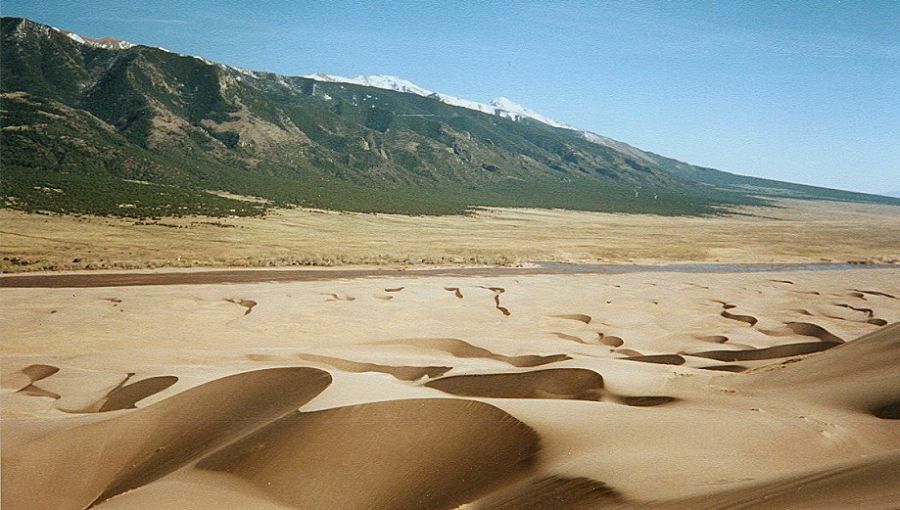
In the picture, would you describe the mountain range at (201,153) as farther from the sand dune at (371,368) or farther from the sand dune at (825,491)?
the sand dune at (825,491)

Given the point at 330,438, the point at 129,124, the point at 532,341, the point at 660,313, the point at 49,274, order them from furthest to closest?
1. the point at 129,124
2. the point at 49,274
3. the point at 660,313
4. the point at 532,341
5. the point at 330,438

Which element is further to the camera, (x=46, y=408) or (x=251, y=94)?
(x=251, y=94)

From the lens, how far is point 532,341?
63.1 ft

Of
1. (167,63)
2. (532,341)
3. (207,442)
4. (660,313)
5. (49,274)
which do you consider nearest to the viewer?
(207,442)

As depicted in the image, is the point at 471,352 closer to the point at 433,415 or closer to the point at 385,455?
the point at 433,415

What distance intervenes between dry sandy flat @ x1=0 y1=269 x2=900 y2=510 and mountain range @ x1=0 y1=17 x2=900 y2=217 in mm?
46728

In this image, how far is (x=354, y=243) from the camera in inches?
1945

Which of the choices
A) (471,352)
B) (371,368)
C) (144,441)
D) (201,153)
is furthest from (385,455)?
(201,153)

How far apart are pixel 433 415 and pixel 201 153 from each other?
10868cm

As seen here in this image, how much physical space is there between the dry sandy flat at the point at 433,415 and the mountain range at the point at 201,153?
46728 mm

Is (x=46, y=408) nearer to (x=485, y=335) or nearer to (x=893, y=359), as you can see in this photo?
(x=485, y=335)

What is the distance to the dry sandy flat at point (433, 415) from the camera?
7.12 metres

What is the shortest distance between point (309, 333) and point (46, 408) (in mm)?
9002

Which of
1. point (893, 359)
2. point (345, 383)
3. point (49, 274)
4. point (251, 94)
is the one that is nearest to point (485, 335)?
point (345, 383)
